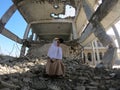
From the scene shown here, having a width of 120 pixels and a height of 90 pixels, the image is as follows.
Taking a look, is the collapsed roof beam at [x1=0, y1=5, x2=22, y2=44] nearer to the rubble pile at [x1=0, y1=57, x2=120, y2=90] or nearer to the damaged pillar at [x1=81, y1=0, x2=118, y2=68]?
the damaged pillar at [x1=81, y1=0, x2=118, y2=68]

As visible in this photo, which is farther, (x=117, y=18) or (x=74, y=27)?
(x=74, y=27)

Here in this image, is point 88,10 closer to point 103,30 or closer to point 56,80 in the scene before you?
point 103,30

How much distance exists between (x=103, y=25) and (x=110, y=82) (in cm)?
451

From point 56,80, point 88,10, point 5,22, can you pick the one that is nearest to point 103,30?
point 88,10

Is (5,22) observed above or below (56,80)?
above

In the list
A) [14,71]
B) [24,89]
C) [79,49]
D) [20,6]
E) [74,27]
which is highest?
[20,6]

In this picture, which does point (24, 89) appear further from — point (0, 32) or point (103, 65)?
point (0, 32)

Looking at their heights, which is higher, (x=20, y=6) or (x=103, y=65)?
(x=20, y=6)

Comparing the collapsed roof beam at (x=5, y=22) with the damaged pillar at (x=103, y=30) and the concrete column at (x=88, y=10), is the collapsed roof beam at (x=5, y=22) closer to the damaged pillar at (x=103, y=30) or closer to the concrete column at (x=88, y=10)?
the concrete column at (x=88, y=10)

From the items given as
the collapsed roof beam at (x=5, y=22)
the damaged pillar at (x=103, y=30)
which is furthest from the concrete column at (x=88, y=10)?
the collapsed roof beam at (x=5, y=22)

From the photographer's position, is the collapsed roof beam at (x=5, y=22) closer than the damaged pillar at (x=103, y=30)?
No

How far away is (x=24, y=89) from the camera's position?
580 centimetres

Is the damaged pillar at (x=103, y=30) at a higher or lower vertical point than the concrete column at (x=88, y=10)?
lower

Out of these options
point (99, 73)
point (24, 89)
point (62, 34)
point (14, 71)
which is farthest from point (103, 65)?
point (62, 34)
